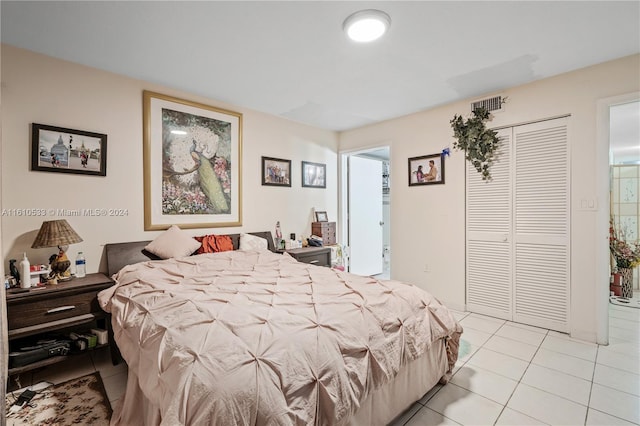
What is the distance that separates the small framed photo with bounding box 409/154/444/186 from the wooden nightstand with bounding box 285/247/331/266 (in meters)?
1.52

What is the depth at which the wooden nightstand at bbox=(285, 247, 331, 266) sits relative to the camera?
13.0 ft

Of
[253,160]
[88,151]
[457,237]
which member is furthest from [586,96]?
[88,151]

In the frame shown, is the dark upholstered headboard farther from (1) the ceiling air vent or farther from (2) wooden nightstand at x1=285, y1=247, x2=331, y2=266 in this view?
(1) the ceiling air vent

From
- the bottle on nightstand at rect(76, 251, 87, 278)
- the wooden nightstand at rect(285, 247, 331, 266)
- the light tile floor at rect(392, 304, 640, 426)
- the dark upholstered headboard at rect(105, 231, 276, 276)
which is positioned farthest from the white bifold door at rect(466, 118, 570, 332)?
the bottle on nightstand at rect(76, 251, 87, 278)

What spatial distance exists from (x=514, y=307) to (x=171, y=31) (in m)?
4.22

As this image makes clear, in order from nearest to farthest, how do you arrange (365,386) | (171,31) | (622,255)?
(365,386) < (171,31) < (622,255)

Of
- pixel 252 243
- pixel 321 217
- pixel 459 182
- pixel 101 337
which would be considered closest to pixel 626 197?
pixel 459 182

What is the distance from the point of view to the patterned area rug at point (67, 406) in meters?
1.94

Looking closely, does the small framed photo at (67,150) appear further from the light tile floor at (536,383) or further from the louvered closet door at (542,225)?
the louvered closet door at (542,225)

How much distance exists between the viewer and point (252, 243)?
3.70m

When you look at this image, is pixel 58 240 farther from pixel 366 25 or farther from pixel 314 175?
pixel 314 175

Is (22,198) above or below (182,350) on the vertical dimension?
above

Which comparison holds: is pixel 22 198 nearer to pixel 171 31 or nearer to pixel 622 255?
pixel 171 31

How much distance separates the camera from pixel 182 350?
4.56ft
